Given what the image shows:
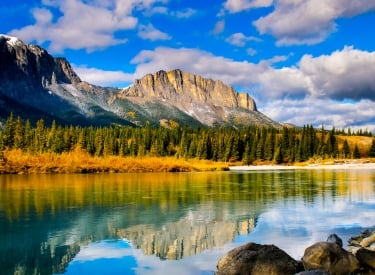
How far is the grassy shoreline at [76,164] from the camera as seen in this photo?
255ft

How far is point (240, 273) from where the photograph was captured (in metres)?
13.4

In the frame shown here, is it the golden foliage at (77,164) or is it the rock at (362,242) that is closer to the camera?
the rock at (362,242)

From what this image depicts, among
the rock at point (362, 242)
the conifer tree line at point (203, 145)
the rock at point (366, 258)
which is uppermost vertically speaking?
the conifer tree line at point (203, 145)

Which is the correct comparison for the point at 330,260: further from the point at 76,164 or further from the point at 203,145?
the point at 203,145

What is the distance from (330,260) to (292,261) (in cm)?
135

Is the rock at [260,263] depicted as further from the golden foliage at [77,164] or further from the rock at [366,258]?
the golden foliage at [77,164]

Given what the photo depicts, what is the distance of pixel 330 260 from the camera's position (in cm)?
1407

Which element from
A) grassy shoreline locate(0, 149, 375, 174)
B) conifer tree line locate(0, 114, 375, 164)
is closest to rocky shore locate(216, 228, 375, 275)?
grassy shoreline locate(0, 149, 375, 174)

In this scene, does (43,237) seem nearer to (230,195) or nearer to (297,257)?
(297,257)

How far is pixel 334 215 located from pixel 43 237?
17748mm

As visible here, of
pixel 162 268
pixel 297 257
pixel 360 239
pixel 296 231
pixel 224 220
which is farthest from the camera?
pixel 224 220

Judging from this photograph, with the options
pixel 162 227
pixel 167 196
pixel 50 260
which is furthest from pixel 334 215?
pixel 50 260

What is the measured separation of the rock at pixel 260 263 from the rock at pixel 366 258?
7.83 feet

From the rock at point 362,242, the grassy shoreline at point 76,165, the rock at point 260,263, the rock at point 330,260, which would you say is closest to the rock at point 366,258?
the rock at point 330,260
